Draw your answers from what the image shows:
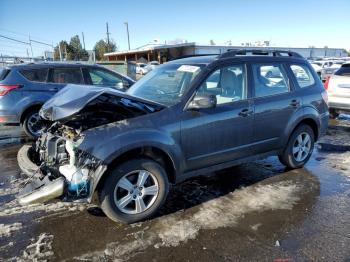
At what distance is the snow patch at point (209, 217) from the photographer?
3.42 m

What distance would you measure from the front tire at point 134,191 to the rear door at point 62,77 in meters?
5.02

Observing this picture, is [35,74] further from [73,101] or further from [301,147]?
[301,147]

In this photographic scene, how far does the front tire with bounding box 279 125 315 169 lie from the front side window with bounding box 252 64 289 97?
80 centimetres

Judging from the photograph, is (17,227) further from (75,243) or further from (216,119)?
(216,119)

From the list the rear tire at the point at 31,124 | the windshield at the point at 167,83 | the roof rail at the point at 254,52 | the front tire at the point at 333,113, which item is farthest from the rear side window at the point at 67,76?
the front tire at the point at 333,113

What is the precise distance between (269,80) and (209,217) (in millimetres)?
2315

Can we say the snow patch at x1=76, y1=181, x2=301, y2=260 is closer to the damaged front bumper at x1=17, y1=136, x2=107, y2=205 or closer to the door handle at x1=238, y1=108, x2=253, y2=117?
the damaged front bumper at x1=17, y1=136, x2=107, y2=205

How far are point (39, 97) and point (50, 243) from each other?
16.5 feet

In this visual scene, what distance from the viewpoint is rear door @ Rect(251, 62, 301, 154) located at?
4.86 m

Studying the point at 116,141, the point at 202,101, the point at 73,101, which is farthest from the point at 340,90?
the point at 73,101

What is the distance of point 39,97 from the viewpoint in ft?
25.5

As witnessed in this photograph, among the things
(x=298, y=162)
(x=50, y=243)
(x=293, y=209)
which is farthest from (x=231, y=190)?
(x=50, y=243)

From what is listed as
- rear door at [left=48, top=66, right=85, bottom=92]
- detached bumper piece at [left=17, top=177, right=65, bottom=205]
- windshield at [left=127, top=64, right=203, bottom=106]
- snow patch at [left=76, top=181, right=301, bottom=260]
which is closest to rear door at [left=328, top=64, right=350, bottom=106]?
snow patch at [left=76, top=181, right=301, bottom=260]

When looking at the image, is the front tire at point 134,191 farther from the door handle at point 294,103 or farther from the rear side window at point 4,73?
the rear side window at point 4,73
